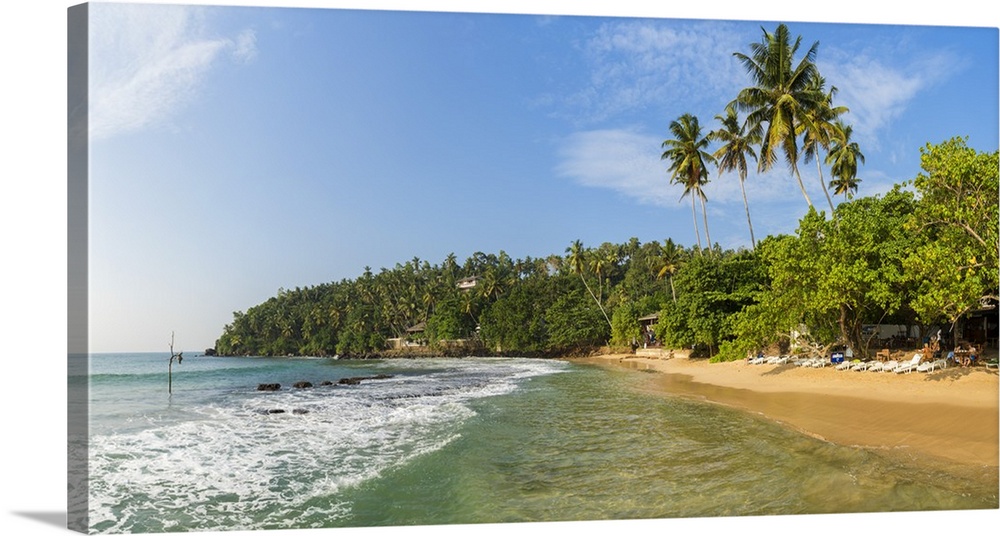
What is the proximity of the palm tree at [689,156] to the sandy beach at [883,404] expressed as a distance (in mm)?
10539

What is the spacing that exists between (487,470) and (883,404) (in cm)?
655

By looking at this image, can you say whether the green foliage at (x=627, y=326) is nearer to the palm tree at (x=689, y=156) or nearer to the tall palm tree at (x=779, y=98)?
the palm tree at (x=689, y=156)

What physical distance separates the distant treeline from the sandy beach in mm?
1200

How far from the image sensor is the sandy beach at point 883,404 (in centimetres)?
688

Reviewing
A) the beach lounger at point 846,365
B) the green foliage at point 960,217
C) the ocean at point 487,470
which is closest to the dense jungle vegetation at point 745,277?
the green foliage at point 960,217

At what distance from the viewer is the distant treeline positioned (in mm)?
8688

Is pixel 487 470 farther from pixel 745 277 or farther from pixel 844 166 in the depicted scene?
pixel 844 166

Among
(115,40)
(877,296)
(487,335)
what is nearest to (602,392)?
(877,296)

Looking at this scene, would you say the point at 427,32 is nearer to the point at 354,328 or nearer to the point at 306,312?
the point at 354,328

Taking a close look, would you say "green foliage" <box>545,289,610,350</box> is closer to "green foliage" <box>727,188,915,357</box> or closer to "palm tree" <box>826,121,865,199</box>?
"palm tree" <box>826,121,865,199</box>

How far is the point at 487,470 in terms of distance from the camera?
22.9ft

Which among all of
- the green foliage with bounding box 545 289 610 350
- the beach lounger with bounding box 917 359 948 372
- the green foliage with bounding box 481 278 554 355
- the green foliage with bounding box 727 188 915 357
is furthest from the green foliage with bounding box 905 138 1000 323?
the green foliage with bounding box 481 278 554 355

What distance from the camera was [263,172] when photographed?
10039 mm

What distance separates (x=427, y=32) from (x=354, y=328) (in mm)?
47195
